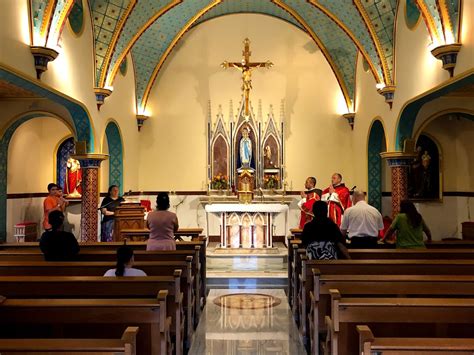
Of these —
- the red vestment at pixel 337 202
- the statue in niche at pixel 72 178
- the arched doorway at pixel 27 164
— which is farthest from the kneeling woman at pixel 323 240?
the statue in niche at pixel 72 178

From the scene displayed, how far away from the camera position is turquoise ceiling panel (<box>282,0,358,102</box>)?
13961mm

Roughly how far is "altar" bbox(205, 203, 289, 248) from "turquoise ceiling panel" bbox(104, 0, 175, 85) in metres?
4.10

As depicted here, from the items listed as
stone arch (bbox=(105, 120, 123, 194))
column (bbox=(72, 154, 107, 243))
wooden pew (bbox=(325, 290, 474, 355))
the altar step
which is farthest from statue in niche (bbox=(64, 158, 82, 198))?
wooden pew (bbox=(325, 290, 474, 355))

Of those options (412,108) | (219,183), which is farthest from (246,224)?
(412,108)

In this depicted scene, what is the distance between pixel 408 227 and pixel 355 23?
628 centimetres

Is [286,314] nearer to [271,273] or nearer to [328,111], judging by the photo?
[271,273]

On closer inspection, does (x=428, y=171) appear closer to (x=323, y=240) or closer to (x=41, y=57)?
(x=323, y=240)

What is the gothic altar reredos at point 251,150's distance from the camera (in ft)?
49.4

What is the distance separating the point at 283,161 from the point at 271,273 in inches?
218

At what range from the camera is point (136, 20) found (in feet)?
39.8

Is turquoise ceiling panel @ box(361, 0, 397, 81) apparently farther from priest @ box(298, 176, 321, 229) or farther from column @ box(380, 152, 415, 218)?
priest @ box(298, 176, 321, 229)

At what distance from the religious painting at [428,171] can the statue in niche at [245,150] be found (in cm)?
443

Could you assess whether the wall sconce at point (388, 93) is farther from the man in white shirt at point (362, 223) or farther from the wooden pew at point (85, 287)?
the wooden pew at point (85, 287)

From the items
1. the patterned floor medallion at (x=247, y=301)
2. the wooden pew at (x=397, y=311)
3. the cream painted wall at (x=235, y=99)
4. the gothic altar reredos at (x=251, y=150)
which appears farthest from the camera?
the cream painted wall at (x=235, y=99)
